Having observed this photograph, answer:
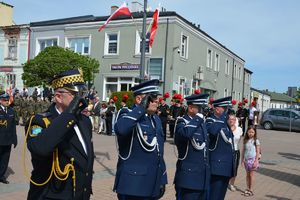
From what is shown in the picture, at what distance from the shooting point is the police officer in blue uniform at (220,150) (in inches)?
209

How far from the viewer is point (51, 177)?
2877 mm

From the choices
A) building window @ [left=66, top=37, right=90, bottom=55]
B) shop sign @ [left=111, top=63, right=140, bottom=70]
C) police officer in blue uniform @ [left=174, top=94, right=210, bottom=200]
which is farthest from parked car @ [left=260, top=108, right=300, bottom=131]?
police officer in blue uniform @ [left=174, top=94, right=210, bottom=200]

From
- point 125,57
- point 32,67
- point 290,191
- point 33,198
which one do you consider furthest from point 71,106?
point 125,57

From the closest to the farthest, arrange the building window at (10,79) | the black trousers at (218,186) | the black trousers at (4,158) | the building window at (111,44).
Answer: the black trousers at (218,186)
the black trousers at (4,158)
the building window at (111,44)
the building window at (10,79)

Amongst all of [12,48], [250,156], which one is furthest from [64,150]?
[12,48]

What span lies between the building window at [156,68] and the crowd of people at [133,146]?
18.1 m

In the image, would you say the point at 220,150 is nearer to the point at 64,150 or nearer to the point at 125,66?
the point at 64,150

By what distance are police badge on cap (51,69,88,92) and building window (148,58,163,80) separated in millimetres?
22220

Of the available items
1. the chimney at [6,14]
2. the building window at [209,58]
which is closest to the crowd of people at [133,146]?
the building window at [209,58]

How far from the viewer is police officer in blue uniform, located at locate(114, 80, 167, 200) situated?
13.3 feet

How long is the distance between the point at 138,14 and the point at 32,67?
8.79 m

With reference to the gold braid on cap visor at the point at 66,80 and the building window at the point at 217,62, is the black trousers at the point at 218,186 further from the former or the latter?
the building window at the point at 217,62

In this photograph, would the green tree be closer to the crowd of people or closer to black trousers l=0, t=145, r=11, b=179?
black trousers l=0, t=145, r=11, b=179

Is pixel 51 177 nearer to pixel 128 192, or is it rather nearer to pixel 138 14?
pixel 128 192
